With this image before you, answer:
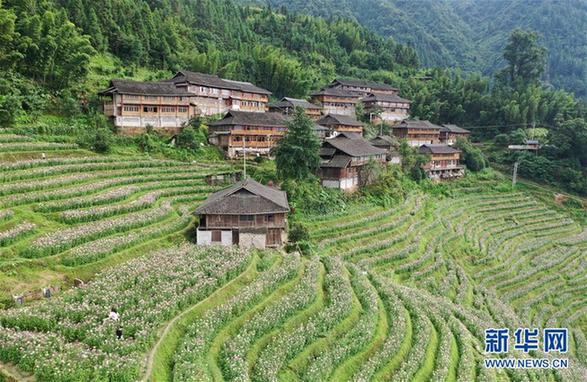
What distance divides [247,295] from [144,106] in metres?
31.2

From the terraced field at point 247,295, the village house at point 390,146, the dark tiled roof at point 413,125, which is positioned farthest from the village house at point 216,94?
the dark tiled roof at point 413,125

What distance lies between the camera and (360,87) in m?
87.4

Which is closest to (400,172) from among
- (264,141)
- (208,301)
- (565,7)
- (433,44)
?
(264,141)

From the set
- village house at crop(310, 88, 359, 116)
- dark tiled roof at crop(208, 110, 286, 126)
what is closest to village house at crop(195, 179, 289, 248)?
dark tiled roof at crop(208, 110, 286, 126)

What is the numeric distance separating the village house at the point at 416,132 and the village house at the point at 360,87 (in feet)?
62.1

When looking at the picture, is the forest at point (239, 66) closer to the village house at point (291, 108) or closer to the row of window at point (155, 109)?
the row of window at point (155, 109)

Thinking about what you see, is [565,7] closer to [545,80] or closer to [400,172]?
[545,80]

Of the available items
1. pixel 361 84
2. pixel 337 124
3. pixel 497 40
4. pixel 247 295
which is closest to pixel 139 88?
pixel 337 124

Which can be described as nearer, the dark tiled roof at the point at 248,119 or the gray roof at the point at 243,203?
the gray roof at the point at 243,203

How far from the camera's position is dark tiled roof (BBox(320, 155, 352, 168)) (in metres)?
43.6

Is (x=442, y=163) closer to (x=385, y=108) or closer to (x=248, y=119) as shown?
(x=385, y=108)

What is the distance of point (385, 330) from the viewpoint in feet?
75.6

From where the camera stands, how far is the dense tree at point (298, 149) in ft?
130

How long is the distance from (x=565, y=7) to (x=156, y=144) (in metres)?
208
